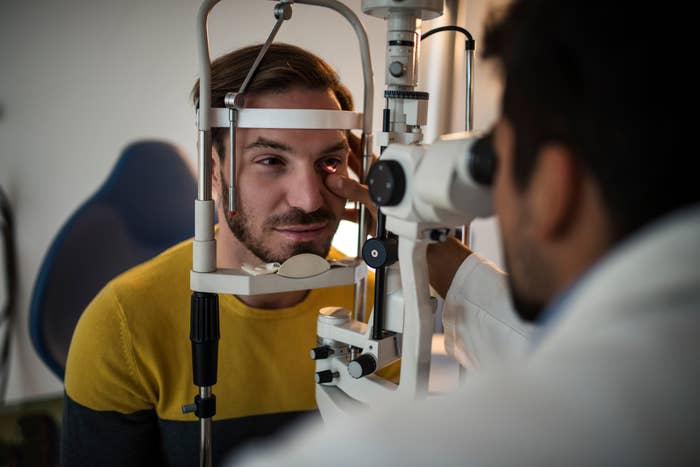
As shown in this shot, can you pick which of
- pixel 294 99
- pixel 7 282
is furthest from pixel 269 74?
pixel 7 282

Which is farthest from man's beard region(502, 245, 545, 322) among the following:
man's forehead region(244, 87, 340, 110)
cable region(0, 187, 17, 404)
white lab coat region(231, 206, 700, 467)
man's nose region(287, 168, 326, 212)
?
cable region(0, 187, 17, 404)

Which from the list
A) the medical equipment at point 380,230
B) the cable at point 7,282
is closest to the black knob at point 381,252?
the medical equipment at point 380,230

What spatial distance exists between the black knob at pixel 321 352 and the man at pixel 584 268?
0.60 m

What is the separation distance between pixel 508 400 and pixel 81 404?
1096 millimetres

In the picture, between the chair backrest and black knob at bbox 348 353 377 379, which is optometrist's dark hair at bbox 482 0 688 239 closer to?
black knob at bbox 348 353 377 379

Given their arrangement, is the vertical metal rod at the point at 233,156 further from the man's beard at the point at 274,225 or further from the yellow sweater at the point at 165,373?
the yellow sweater at the point at 165,373

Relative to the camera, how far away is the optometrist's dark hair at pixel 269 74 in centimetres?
133

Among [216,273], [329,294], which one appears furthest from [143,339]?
[329,294]

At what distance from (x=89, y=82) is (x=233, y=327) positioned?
1.74 metres

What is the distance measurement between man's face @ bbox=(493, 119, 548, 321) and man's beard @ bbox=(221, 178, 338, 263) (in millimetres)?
708

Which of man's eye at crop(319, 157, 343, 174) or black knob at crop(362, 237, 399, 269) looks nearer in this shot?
black knob at crop(362, 237, 399, 269)

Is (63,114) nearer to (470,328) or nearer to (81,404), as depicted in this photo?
(81,404)

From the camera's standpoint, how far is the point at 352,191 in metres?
1.27

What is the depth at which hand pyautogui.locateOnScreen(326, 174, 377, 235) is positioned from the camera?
126 cm
